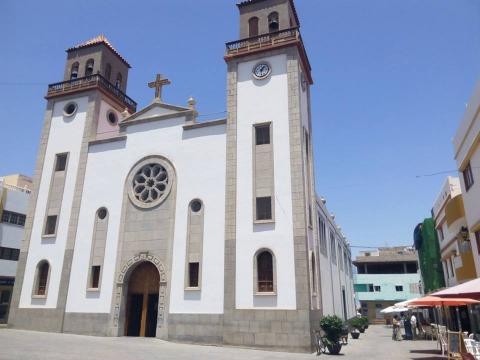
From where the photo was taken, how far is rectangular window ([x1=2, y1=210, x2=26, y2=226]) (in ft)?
115

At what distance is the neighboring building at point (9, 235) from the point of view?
34.2 metres

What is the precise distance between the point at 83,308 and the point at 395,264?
5368cm

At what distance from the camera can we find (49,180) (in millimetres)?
27391

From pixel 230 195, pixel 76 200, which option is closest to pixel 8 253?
pixel 76 200

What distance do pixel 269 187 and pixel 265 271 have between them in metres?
4.55

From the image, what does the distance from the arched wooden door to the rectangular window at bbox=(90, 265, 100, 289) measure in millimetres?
2107

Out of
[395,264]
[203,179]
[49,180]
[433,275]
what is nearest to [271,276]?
[203,179]

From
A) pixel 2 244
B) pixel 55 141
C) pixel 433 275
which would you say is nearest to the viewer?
pixel 55 141

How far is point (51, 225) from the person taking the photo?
2622cm

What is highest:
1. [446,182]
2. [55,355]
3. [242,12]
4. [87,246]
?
[242,12]

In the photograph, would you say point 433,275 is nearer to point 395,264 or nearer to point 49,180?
point 395,264

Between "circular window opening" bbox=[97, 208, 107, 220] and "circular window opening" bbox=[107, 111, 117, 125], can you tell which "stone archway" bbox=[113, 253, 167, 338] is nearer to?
"circular window opening" bbox=[97, 208, 107, 220]

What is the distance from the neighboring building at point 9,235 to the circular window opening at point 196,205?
21667 mm

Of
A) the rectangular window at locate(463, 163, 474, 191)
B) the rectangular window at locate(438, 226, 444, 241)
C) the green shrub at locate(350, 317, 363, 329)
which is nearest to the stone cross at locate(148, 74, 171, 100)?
the rectangular window at locate(463, 163, 474, 191)
